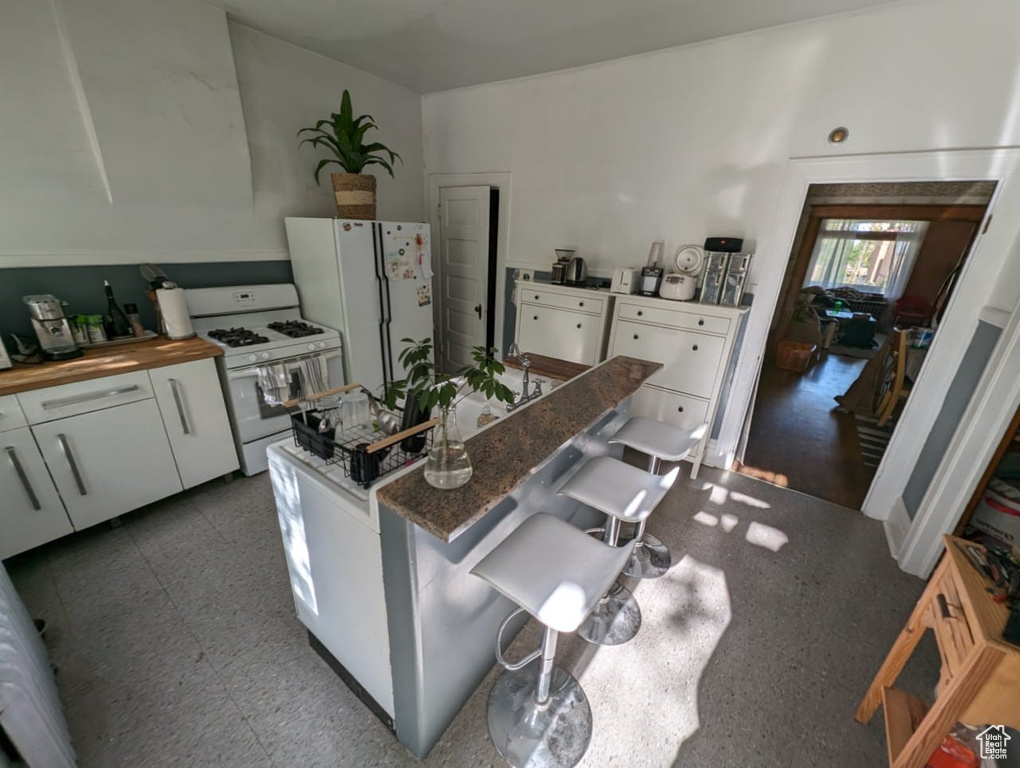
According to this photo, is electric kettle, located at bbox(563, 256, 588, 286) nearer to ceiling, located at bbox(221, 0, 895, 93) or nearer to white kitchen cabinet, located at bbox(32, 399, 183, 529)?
ceiling, located at bbox(221, 0, 895, 93)

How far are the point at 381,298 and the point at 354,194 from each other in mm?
745

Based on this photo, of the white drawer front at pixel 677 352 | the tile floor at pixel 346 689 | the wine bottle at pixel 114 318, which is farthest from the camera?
the white drawer front at pixel 677 352

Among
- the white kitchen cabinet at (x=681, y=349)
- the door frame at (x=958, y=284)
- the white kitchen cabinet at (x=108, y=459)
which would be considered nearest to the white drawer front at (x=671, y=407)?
the white kitchen cabinet at (x=681, y=349)

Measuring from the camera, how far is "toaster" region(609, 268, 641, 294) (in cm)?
278

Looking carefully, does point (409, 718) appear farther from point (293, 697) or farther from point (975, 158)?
point (975, 158)

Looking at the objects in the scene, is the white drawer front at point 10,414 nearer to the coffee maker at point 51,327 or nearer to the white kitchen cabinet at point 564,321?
the coffee maker at point 51,327

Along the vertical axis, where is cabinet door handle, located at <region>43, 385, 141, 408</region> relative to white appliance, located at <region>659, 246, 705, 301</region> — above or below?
below

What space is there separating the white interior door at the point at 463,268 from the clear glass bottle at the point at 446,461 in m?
3.03

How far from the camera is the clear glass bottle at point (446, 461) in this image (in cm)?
99

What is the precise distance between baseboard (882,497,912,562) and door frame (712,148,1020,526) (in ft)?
0.16

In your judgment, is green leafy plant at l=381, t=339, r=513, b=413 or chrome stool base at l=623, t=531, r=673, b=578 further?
chrome stool base at l=623, t=531, r=673, b=578

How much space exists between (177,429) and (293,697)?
1616 mm

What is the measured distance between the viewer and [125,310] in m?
2.36

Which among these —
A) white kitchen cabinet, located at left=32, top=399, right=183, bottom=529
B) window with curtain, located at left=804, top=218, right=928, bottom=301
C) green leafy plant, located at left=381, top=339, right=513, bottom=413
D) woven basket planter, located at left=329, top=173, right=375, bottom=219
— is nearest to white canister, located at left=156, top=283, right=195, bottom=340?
white kitchen cabinet, located at left=32, top=399, right=183, bottom=529
